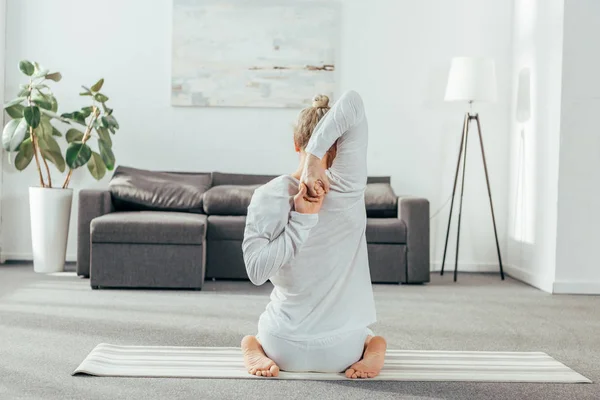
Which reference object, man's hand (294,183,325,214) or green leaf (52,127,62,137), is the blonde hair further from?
green leaf (52,127,62,137)

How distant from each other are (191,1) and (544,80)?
2.89 m

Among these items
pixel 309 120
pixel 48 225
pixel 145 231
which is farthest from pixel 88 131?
pixel 309 120

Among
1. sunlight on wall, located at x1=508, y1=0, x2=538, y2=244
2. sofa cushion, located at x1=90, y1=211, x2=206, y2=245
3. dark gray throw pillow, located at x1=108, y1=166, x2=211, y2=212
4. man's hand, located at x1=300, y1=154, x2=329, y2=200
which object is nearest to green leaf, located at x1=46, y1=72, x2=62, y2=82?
dark gray throw pillow, located at x1=108, y1=166, x2=211, y2=212

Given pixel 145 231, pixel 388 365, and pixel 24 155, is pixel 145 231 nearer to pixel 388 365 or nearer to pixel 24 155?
pixel 24 155

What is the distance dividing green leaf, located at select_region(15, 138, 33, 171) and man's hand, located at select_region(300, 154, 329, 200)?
A: 3.95 meters

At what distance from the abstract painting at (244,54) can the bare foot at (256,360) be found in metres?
4.02

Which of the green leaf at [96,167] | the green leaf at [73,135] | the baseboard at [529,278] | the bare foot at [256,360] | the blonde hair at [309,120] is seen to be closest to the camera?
the bare foot at [256,360]

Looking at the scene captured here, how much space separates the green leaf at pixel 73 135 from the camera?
6.32m

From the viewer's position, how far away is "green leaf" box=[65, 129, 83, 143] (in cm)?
632

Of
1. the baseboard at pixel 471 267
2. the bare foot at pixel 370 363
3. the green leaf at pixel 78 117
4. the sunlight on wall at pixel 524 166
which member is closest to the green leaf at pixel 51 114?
the green leaf at pixel 78 117

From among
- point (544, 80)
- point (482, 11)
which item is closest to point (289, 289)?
point (544, 80)

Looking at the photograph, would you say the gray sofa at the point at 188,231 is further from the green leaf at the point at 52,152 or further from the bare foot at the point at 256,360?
the bare foot at the point at 256,360

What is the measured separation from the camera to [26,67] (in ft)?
19.4

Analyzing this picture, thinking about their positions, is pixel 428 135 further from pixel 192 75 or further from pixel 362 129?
pixel 362 129
